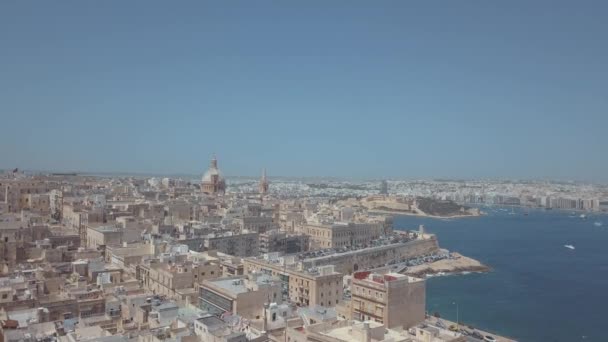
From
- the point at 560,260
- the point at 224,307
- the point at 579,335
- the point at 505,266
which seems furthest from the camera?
the point at 560,260

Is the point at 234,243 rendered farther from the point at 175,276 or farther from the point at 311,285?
the point at 175,276

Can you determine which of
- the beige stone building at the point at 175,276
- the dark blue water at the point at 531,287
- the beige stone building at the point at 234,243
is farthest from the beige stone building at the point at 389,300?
the beige stone building at the point at 234,243

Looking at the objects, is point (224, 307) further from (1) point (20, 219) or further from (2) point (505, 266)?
(2) point (505, 266)

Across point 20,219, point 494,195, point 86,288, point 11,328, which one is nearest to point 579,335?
point 86,288

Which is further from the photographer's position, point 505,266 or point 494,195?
point 494,195

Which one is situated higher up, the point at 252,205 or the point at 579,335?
the point at 252,205

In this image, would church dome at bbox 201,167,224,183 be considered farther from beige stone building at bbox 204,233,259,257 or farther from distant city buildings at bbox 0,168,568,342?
beige stone building at bbox 204,233,259,257
